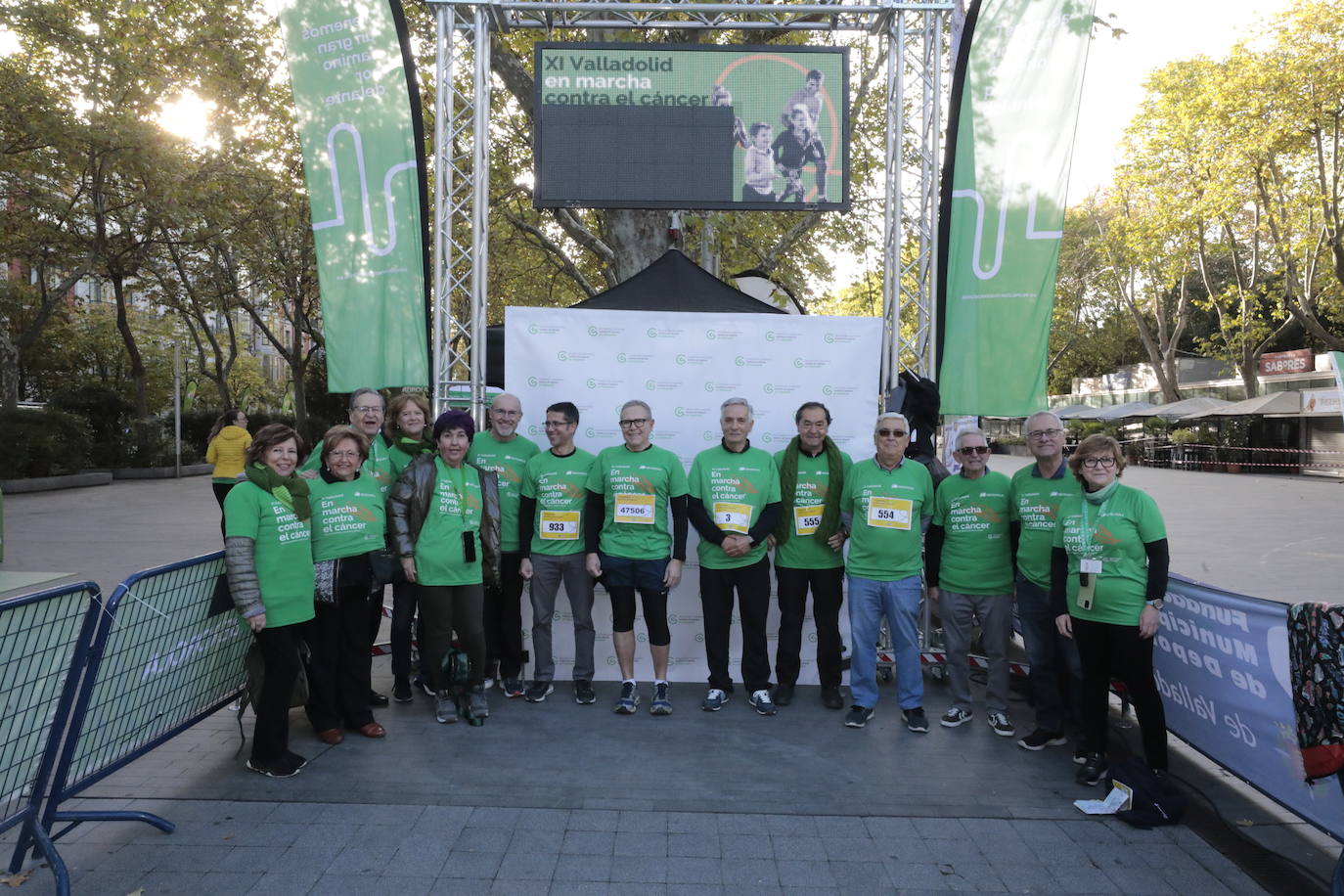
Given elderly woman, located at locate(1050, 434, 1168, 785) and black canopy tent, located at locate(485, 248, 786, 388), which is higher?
A: black canopy tent, located at locate(485, 248, 786, 388)

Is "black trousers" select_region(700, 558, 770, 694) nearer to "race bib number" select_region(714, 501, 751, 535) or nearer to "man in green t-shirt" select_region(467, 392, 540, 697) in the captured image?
"race bib number" select_region(714, 501, 751, 535)

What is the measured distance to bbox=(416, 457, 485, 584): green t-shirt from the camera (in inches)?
193

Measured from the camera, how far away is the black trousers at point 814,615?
532cm

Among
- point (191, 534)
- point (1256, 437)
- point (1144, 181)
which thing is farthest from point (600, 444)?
point (1256, 437)

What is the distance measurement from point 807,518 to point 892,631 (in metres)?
0.80

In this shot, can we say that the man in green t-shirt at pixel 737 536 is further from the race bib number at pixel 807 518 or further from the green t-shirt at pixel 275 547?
the green t-shirt at pixel 275 547

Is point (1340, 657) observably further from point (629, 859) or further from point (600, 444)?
point (600, 444)

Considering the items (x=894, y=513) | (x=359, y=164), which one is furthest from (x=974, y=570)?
(x=359, y=164)

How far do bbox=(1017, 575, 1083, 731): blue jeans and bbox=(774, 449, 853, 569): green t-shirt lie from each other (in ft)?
3.57

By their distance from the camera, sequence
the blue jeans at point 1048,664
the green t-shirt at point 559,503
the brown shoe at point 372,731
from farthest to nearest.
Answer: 1. the green t-shirt at point 559,503
2. the brown shoe at point 372,731
3. the blue jeans at point 1048,664

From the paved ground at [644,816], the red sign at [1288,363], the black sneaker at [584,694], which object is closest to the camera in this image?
the paved ground at [644,816]

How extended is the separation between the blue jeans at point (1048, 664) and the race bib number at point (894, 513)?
0.68 m

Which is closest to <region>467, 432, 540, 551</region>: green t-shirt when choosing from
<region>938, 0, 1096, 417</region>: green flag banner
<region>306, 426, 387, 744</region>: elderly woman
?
<region>306, 426, 387, 744</region>: elderly woman

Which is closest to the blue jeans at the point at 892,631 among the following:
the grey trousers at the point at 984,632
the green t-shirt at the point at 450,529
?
the grey trousers at the point at 984,632
